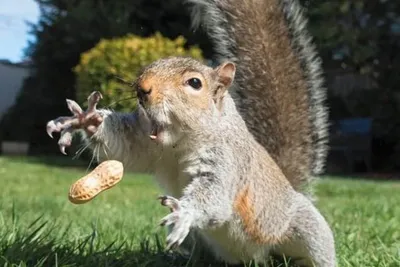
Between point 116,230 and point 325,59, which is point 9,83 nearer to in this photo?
point 325,59

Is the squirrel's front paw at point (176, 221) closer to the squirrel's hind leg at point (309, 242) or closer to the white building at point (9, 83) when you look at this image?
the squirrel's hind leg at point (309, 242)

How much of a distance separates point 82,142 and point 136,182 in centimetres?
413

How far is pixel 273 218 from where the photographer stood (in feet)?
5.29

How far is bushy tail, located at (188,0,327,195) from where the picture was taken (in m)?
1.98

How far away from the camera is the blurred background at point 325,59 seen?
9.26 metres

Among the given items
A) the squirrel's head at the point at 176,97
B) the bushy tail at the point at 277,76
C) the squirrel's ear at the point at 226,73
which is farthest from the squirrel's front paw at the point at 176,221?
the bushy tail at the point at 277,76

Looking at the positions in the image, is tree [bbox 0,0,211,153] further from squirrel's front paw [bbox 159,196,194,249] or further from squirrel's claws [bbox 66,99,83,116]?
squirrel's front paw [bbox 159,196,194,249]

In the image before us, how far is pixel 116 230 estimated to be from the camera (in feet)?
8.00

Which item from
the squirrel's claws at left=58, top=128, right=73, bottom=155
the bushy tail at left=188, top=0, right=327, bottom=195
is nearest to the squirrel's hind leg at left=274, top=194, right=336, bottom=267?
the bushy tail at left=188, top=0, right=327, bottom=195

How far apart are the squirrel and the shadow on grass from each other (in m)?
0.12

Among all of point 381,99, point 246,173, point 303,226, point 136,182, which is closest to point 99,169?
point 246,173

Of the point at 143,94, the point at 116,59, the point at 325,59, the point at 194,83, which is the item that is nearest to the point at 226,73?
the point at 194,83

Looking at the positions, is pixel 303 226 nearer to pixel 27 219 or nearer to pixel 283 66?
pixel 283 66

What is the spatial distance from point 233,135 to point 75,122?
1.13 feet
